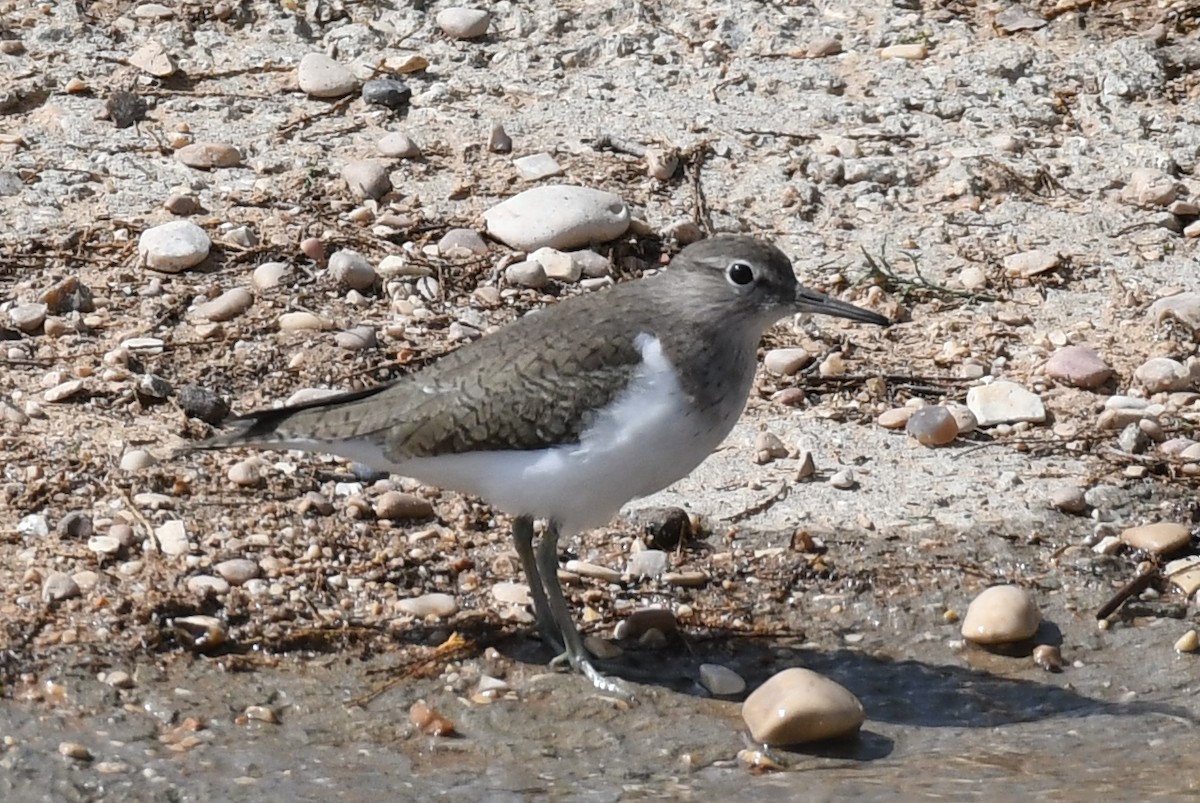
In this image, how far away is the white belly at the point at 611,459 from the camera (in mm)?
5871

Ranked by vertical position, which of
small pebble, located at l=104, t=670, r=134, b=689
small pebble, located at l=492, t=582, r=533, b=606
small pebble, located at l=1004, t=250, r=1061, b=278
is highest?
small pebble, located at l=1004, t=250, r=1061, b=278

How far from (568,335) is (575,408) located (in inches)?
12.0

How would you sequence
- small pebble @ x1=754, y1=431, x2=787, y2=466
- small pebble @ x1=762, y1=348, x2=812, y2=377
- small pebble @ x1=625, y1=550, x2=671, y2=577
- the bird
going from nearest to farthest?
the bird, small pebble @ x1=625, y1=550, x2=671, y2=577, small pebble @ x1=754, y1=431, x2=787, y2=466, small pebble @ x1=762, y1=348, x2=812, y2=377

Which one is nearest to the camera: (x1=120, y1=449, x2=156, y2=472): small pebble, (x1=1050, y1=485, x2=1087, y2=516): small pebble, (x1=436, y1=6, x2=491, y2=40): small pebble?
(x1=120, y1=449, x2=156, y2=472): small pebble

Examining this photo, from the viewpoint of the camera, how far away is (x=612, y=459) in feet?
19.3

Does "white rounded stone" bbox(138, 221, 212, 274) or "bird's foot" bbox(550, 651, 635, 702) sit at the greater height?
"white rounded stone" bbox(138, 221, 212, 274)

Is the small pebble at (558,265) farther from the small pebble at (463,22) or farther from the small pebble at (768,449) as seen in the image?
the small pebble at (463,22)

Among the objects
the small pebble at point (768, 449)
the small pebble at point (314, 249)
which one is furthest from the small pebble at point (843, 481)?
the small pebble at point (314, 249)

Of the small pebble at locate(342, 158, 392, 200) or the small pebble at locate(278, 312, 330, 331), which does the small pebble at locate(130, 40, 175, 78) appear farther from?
the small pebble at locate(278, 312, 330, 331)

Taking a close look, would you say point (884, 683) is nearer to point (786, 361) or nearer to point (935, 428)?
point (935, 428)

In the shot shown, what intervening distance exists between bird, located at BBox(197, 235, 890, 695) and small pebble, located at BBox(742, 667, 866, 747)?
1.89 ft

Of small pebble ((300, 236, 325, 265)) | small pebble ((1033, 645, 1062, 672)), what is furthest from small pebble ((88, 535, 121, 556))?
small pebble ((1033, 645, 1062, 672))

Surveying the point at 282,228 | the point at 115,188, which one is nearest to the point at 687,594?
the point at 282,228

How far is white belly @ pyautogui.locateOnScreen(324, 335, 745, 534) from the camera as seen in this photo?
19.3 ft
